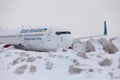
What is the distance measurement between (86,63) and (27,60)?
435 cm

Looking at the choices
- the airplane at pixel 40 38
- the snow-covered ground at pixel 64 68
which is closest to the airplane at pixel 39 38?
the airplane at pixel 40 38

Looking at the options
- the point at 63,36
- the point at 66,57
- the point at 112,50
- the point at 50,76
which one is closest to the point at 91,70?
the point at 50,76

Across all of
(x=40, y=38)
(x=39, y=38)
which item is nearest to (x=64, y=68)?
(x=40, y=38)

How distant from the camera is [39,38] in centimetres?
3738

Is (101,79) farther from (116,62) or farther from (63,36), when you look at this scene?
(63,36)

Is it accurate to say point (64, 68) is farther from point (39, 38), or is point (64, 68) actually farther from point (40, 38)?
point (39, 38)

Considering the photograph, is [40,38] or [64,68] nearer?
[64,68]

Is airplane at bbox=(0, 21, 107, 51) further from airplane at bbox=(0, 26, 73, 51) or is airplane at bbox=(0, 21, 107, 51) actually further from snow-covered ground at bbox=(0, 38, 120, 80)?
snow-covered ground at bbox=(0, 38, 120, 80)

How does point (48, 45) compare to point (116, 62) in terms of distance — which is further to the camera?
point (48, 45)

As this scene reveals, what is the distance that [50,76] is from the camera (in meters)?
14.6

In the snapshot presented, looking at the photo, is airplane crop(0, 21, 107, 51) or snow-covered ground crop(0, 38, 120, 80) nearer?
snow-covered ground crop(0, 38, 120, 80)

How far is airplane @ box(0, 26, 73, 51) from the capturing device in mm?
35344

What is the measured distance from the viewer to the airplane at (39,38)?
3534 centimetres

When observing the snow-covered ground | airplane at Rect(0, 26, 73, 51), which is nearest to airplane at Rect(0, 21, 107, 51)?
airplane at Rect(0, 26, 73, 51)
